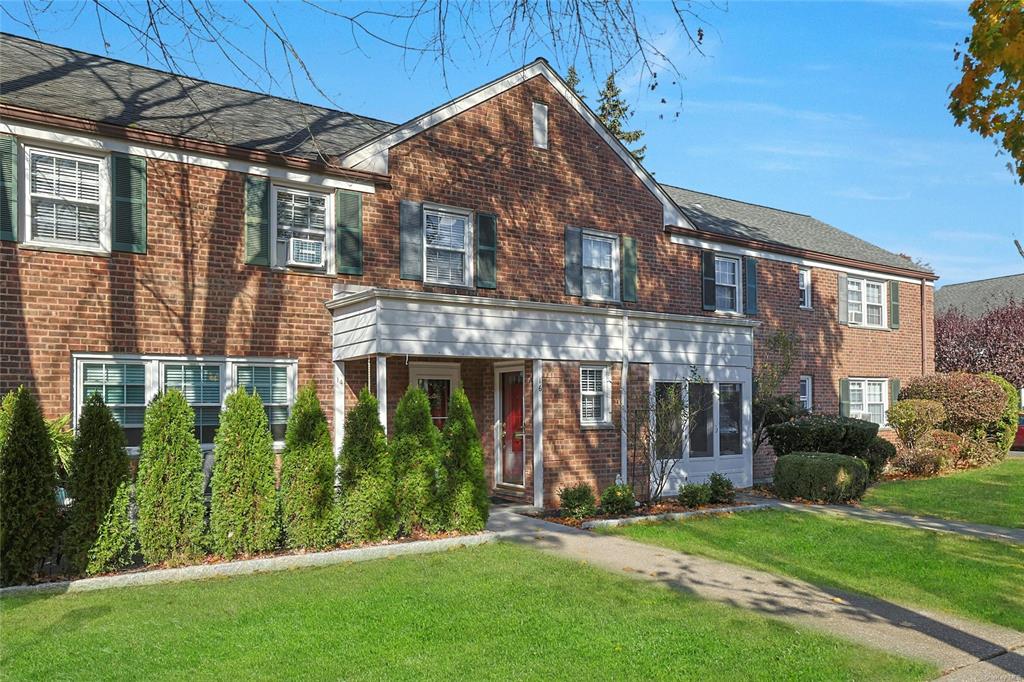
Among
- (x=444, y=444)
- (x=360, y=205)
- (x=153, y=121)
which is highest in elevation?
(x=153, y=121)

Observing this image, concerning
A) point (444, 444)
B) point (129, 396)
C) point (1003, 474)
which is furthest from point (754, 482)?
point (129, 396)

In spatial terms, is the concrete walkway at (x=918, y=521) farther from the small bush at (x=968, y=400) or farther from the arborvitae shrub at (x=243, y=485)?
the small bush at (x=968, y=400)

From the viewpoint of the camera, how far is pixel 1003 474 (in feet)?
62.1

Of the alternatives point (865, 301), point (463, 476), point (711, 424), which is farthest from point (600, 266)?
point (865, 301)

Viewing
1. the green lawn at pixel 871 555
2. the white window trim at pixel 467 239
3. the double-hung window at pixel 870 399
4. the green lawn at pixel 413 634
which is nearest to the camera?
the green lawn at pixel 413 634

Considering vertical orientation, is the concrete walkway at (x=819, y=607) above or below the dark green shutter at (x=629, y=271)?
below

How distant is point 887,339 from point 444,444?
1711 centimetres

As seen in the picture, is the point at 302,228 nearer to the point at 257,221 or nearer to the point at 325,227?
the point at 325,227

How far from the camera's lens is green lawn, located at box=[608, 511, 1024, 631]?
27.0 ft

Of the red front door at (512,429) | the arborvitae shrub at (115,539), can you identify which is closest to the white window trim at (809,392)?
the red front door at (512,429)

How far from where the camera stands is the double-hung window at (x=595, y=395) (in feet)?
47.9

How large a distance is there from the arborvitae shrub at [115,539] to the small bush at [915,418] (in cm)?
1744

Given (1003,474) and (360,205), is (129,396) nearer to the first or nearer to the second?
(360,205)

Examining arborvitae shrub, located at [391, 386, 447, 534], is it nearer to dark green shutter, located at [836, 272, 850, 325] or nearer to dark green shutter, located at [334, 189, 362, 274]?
dark green shutter, located at [334, 189, 362, 274]
